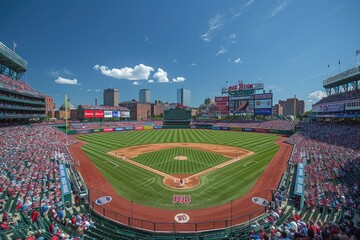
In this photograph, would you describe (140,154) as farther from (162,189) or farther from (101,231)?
(101,231)

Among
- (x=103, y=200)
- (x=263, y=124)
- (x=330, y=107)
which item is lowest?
(x=103, y=200)

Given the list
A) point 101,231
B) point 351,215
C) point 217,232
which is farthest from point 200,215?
point 351,215

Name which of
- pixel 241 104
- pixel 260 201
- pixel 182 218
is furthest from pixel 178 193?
pixel 241 104

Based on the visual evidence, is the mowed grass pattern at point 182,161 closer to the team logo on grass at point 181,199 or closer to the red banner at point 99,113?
the team logo on grass at point 181,199

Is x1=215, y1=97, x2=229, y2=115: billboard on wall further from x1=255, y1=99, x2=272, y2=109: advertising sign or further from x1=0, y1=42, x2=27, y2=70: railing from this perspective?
x1=0, y1=42, x2=27, y2=70: railing

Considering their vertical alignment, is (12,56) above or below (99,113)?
above

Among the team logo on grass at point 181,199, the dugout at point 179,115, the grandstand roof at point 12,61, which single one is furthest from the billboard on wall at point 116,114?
the team logo on grass at point 181,199

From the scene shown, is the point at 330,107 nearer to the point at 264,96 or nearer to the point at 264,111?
the point at 264,111
